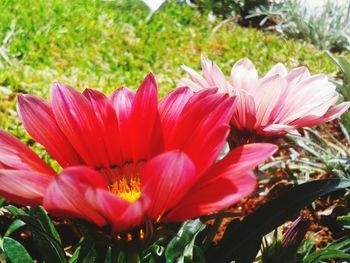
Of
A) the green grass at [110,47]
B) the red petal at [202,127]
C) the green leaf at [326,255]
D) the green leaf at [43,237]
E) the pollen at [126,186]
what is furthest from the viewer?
the green grass at [110,47]

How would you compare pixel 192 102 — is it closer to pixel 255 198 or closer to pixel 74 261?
pixel 74 261

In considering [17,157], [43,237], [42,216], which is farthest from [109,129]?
[42,216]

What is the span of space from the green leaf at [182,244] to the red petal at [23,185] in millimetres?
362

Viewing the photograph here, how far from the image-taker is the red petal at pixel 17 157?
0.72m

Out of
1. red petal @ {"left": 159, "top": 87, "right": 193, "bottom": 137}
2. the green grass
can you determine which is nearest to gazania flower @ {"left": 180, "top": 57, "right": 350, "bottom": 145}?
red petal @ {"left": 159, "top": 87, "right": 193, "bottom": 137}

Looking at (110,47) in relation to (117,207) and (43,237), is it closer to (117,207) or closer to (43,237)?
(43,237)

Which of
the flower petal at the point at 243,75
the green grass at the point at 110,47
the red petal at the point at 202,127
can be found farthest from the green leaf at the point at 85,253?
the green grass at the point at 110,47

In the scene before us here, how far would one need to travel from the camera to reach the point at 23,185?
0.65m

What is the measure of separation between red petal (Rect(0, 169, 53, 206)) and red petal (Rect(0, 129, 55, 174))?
53 mm

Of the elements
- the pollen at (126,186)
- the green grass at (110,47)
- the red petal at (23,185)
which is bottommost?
the green grass at (110,47)

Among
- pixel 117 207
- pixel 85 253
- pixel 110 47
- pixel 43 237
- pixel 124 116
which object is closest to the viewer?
pixel 117 207

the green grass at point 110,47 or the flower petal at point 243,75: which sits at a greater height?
the flower petal at point 243,75

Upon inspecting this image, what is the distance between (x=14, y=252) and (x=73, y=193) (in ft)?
1.42

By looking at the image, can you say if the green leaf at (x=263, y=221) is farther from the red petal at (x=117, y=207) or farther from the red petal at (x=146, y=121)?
the red petal at (x=117, y=207)
